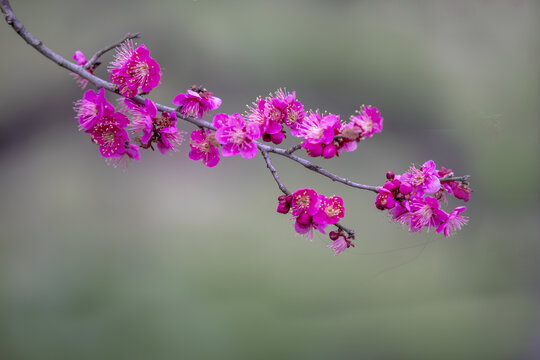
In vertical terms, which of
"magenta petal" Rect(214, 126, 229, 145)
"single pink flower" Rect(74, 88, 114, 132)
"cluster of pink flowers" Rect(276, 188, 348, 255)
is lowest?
"cluster of pink flowers" Rect(276, 188, 348, 255)

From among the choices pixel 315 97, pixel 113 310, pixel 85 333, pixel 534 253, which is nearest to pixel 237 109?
pixel 315 97

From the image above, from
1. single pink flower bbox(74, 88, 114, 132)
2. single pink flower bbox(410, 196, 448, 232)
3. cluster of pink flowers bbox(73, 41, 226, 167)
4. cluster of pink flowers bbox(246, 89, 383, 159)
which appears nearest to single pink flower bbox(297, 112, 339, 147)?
cluster of pink flowers bbox(246, 89, 383, 159)

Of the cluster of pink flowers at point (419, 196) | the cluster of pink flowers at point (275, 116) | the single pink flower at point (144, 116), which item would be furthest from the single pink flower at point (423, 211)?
the single pink flower at point (144, 116)

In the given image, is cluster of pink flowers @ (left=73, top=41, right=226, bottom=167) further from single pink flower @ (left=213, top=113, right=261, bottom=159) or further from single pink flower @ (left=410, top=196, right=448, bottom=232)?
single pink flower @ (left=410, top=196, right=448, bottom=232)

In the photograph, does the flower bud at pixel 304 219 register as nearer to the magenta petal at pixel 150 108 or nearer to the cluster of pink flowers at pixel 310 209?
the cluster of pink flowers at pixel 310 209

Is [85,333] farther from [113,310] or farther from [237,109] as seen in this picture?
[237,109]

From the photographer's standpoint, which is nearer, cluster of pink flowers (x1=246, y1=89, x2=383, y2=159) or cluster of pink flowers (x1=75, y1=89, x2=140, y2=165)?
cluster of pink flowers (x1=246, y1=89, x2=383, y2=159)
